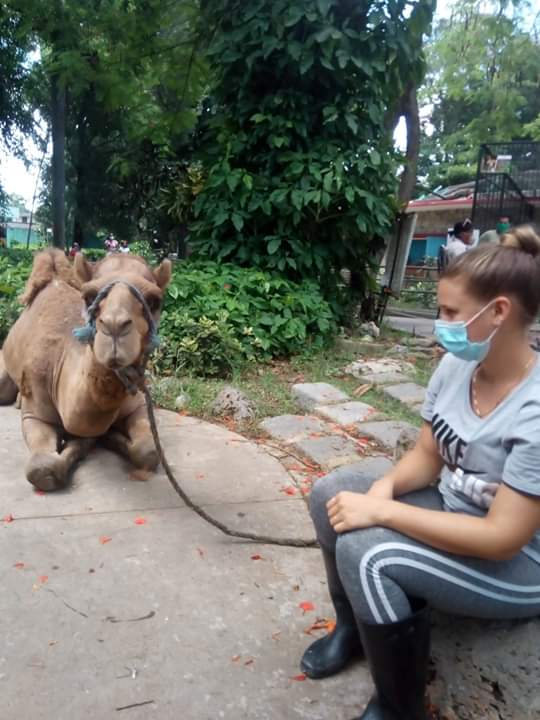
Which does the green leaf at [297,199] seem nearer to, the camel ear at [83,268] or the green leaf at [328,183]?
the green leaf at [328,183]

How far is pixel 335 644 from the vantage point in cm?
206

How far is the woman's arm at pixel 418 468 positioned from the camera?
200cm

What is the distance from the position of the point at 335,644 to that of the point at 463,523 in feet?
2.49

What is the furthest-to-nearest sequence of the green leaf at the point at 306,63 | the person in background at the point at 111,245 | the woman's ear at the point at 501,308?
the person in background at the point at 111,245 < the green leaf at the point at 306,63 < the woman's ear at the point at 501,308

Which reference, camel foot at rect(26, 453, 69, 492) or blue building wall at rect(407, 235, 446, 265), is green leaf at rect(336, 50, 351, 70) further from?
blue building wall at rect(407, 235, 446, 265)

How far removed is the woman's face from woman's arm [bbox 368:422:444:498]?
438mm

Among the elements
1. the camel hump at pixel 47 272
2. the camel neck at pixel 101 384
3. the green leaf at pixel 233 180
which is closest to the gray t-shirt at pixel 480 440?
the camel neck at pixel 101 384

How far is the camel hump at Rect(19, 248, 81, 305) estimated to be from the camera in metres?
4.55

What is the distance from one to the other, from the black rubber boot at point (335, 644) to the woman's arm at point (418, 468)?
0.31 meters

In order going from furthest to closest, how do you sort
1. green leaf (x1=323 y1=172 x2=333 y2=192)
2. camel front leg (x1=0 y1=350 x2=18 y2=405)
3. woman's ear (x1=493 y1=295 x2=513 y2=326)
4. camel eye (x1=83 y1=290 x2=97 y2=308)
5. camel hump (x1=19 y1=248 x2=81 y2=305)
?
1. green leaf (x1=323 y1=172 x2=333 y2=192)
2. camel front leg (x1=0 y1=350 x2=18 y2=405)
3. camel hump (x1=19 y1=248 x2=81 y2=305)
4. camel eye (x1=83 y1=290 x2=97 y2=308)
5. woman's ear (x1=493 y1=295 x2=513 y2=326)

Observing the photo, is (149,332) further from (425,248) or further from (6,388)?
(425,248)

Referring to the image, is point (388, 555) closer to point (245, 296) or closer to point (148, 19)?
point (245, 296)

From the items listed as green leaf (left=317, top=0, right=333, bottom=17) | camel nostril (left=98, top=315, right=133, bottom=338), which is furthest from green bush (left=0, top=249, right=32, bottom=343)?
camel nostril (left=98, top=315, right=133, bottom=338)

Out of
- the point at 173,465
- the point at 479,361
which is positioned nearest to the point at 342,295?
the point at 173,465
